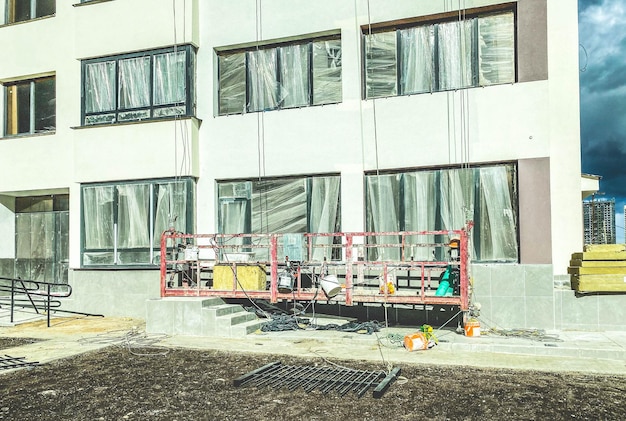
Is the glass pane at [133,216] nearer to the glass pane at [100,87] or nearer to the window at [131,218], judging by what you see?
the window at [131,218]

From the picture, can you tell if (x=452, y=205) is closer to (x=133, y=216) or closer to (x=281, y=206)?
(x=281, y=206)

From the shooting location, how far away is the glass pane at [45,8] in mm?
16891

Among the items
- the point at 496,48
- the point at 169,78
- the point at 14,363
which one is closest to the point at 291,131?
the point at 169,78

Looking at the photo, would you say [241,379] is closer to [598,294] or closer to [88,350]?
[88,350]

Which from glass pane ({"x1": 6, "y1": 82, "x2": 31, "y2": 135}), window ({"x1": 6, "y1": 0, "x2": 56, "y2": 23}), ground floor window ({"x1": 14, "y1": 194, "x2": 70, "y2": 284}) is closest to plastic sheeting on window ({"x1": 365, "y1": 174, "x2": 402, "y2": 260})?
ground floor window ({"x1": 14, "y1": 194, "x2": 70, "y2": 284})

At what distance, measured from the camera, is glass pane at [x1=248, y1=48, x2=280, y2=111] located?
14906 mm

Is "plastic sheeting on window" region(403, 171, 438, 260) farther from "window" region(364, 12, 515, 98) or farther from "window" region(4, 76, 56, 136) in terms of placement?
"window" region(4, 76, 56, 136)

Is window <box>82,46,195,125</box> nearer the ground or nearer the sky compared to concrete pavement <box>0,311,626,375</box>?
nearer the sky

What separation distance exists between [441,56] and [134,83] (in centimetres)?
780

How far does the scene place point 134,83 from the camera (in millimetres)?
15586

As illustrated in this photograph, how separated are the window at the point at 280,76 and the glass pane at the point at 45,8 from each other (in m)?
5.39

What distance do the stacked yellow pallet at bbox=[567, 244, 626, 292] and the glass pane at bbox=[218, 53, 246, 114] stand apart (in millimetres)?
8608

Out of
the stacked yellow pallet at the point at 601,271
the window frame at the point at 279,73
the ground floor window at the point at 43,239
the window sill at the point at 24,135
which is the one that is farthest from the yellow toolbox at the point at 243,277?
the window sill at the point at 24,135

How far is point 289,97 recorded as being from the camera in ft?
48.3
